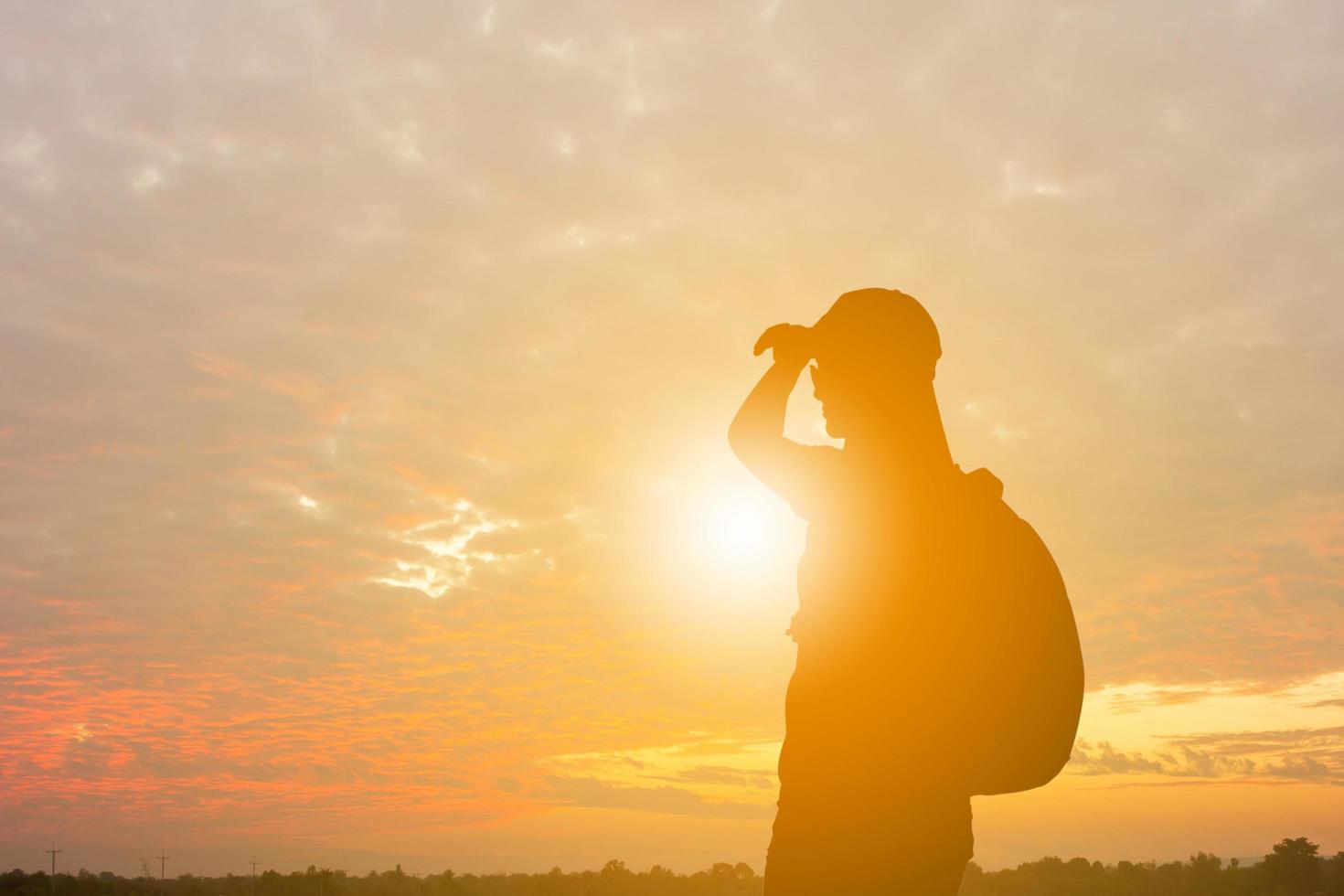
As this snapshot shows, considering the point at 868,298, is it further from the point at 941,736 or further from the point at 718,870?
the point at 718,870

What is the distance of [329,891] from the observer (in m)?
65.0

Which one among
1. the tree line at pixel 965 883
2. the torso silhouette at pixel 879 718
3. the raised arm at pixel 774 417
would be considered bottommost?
the tree line at pixel 965 883

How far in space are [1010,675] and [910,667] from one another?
53 cm

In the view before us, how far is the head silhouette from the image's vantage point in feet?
20.0

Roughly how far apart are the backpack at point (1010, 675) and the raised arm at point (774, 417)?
1179 mm

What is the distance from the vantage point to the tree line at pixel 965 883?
2242 inches

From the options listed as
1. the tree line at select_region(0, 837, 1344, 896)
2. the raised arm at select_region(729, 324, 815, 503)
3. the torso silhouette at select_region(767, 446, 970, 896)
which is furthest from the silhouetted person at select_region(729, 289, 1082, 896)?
the tree line at select_region(0, 837, 1344, 896)

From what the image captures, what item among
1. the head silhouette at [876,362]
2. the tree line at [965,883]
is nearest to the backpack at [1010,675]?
the head silhouette at [876,362]

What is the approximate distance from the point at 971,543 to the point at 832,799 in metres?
1.58

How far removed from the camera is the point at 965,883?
68375mm

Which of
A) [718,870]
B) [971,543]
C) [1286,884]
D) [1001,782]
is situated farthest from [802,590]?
[718,870]

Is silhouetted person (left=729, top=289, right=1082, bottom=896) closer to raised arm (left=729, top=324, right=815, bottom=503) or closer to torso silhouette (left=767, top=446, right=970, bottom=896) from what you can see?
torso silhouette (left=767, top=446, right=970, bottom=896)

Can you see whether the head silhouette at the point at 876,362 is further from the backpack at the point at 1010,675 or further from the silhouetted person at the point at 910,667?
the backpack at the point at 1010,675

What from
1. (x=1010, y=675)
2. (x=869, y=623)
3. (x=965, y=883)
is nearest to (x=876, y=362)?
(x=869, y=623)
